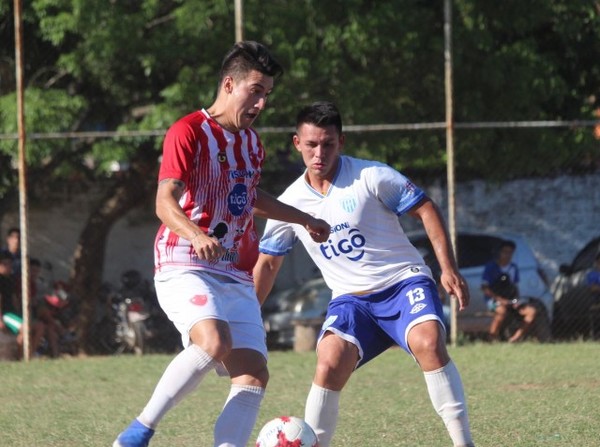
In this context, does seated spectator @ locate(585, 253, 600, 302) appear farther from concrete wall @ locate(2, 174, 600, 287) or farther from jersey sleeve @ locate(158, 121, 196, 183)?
jersey sleeve @ locate(158, 121, 196, 183)

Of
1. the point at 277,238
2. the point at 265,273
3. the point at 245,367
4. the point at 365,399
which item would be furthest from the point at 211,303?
the point at 365,399

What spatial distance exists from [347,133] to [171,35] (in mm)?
2395

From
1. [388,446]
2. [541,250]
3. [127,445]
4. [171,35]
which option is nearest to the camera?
[127,445]

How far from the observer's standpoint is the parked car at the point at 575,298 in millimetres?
14344

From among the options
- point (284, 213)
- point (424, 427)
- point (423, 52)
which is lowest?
point (424, 427)

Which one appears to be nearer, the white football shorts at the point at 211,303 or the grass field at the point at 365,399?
the white football shorts at the point at 211,303

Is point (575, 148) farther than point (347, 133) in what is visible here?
Yes

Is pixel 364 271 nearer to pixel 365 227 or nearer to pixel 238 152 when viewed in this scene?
pixel 365 227

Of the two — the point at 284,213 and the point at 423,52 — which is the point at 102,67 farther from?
the point at 284,213

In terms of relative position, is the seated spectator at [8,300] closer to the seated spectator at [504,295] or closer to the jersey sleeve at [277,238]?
the seated spectator at [504,295]

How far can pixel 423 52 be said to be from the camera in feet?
47.8

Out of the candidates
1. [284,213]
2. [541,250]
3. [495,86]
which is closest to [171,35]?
[495,86]

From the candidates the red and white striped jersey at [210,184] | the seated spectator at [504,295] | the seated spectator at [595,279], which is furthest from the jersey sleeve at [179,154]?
the seated spectator at [595,279]

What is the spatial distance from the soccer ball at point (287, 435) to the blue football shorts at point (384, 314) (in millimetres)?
664
